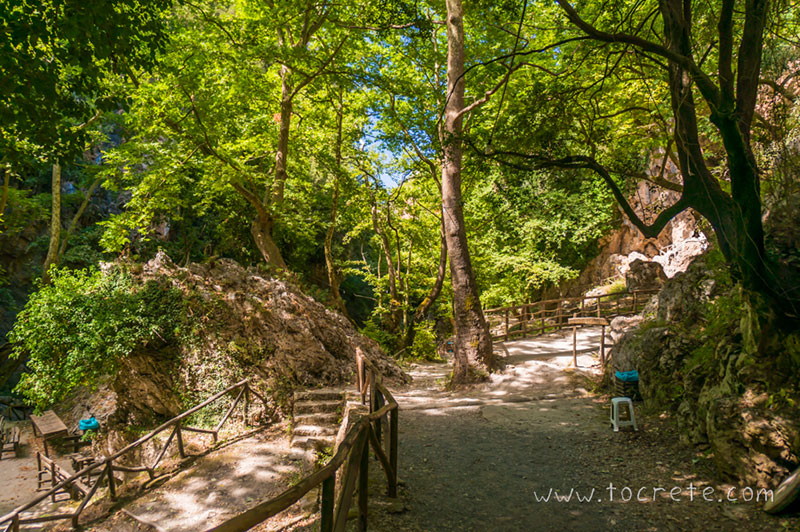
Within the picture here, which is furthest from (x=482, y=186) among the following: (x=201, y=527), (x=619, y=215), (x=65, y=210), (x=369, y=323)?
(x=65, y=210)

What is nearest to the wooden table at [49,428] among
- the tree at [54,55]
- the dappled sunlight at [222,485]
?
the dappled sunlight at [222,485]

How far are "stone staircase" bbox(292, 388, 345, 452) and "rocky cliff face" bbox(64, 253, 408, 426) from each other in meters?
0.91

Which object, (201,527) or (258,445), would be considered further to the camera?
(258,445)

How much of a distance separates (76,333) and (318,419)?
17.2ft

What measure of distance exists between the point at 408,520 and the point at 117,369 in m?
7.56

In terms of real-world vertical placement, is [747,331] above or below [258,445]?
above

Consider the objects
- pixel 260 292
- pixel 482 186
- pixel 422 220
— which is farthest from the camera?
pixel 482 186

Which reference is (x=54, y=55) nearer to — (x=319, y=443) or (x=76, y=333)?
(x=76, y=333)

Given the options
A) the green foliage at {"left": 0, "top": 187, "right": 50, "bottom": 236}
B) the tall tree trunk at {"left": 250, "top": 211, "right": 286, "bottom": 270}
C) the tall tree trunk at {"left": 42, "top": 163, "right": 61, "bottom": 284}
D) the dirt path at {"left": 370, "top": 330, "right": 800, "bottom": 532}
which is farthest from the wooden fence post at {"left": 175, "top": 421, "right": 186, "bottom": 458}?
the tall tree trunk at {"left": 42, "top": 163, "right": 61, "bottom": 284}

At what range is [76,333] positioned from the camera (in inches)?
332

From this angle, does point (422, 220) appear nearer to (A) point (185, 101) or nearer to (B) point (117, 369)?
(A) point (185, 101)

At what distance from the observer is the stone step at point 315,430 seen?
7.13 meters

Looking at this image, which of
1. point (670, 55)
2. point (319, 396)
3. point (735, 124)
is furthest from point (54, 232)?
point (735, 124)

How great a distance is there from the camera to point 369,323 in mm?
17234
